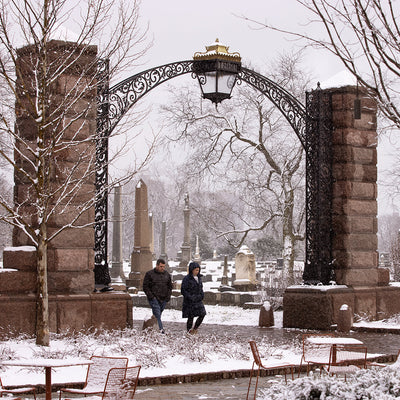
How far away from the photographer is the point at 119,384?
774 centimetres

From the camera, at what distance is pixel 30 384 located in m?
10.5

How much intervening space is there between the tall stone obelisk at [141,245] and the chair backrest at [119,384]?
86.0 feet

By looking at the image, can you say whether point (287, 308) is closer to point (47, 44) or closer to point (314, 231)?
point (314, 231)

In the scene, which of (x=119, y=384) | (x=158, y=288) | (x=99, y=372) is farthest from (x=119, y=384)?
(x=158, y=288)

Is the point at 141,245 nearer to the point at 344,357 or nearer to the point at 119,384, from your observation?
the point at 344,357

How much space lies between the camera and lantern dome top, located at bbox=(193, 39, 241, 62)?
17672 mm

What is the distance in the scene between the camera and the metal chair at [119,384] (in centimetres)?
765

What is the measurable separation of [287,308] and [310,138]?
3663 mm

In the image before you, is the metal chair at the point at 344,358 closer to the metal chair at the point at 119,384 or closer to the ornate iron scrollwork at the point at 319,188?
the metal chair at the point at 119,384

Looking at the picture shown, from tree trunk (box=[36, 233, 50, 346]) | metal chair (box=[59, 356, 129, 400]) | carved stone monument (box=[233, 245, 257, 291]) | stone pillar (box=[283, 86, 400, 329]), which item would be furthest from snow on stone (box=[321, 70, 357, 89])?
carved stone monument (box=[233, 245, 257, 291])

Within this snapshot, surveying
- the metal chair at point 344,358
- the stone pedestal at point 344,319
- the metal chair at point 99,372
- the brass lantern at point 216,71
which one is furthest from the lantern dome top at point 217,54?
the metal chair at point 99,372

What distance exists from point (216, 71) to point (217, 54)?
376mm

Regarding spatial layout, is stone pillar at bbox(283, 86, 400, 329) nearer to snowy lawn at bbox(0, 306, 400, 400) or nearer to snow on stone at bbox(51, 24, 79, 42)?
snowy lawn at bbox(0, 306, 400, 400)

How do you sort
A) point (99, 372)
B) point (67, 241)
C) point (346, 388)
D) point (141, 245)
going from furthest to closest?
point (141, 245) < point (67, 241) < point (99, 372) < point (346, 388)
